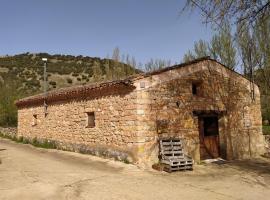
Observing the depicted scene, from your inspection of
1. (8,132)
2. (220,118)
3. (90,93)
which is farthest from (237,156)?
(8,132)

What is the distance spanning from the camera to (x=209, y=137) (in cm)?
1311

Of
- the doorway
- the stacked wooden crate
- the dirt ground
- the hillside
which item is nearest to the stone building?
the doorway

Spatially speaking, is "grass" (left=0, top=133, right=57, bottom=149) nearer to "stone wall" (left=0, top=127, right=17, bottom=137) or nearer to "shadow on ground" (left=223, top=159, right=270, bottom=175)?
"stone wall" (left=0, top=127, right=17, bottom=137)

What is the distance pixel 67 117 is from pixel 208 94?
5972mm

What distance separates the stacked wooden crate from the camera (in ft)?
34.3

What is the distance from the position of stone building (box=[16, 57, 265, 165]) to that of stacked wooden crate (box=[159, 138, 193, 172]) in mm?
238

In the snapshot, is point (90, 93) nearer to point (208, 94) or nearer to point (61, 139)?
point (61, 139)

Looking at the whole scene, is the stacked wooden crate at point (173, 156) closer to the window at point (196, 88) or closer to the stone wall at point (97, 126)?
the stone wall at point (97, 126)

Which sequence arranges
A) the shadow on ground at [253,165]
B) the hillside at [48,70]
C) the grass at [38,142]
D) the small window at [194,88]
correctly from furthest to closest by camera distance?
1. the hillside at [48,70]
2. the grass at [38,142]
3. the small window at [194,88]
4. the shadow on ground at [253,165]

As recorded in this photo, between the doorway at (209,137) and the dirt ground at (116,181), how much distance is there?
922mm

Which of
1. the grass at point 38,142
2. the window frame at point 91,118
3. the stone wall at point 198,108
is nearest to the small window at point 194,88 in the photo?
the stone wall at point 198,108

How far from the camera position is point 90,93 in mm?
12789

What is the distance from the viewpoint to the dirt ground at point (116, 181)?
7520 mm

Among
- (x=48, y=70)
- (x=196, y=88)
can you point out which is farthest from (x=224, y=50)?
(x=48, y=70)
